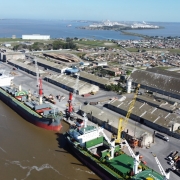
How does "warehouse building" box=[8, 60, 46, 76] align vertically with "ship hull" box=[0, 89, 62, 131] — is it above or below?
above

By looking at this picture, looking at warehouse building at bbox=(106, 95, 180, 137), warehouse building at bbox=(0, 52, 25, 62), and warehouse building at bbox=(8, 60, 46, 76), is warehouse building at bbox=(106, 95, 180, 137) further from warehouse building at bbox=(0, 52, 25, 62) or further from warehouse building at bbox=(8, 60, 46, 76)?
warehouse building at bbox=(0, 52, 25, 62)

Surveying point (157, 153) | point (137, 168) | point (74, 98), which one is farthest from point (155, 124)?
point (74, 98)

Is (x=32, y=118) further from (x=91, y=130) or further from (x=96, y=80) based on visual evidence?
(x=96, y=80)

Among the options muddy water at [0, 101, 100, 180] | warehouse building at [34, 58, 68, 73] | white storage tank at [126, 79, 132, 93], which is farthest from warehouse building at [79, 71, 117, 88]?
muddy water at [0, 101, 100, 180]

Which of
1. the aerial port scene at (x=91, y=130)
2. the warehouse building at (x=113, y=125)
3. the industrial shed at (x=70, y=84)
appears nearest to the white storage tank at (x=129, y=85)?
the aerial port scene at (x=91, y=130)

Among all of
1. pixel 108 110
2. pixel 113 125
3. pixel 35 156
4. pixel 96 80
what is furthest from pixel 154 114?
pixel 96 80

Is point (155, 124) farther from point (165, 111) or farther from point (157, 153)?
point (157, 153)
